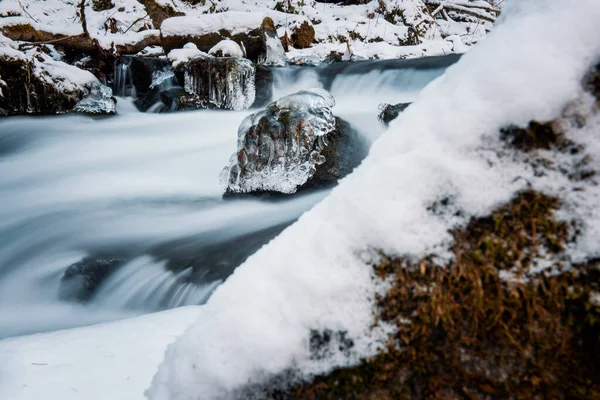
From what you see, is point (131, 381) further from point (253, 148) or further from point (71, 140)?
point (71, 140)

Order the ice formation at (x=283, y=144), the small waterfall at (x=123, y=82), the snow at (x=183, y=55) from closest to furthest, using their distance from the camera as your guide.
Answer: the ice formation at (x=283, y=144) → the snow at (x=183, y=55) → the small waterfall at (x=123, y=82)

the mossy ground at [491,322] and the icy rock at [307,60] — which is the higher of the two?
the icy rock at [307,60]

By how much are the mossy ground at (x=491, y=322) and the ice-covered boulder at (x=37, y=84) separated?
26.9 ft

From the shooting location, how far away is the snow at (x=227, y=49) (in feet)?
27.2

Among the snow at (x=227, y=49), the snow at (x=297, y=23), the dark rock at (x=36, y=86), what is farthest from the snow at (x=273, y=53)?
the dark rock at (x=36, y=86)

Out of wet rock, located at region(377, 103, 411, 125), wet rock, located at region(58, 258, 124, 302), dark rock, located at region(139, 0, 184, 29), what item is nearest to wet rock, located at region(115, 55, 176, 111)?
dark rock, located at region(139, 0, 184, 29)

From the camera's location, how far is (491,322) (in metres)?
0.77

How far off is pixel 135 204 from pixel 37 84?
3.90 m

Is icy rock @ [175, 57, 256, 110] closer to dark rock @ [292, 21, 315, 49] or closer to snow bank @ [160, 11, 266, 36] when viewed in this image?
snow bank @ [160, 11, 266, 36]

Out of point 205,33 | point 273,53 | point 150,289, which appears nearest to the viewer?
point 150,289

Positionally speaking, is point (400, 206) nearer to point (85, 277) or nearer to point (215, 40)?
point (85, 277)

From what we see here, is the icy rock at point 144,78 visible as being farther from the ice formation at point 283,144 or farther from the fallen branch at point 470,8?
the fallen branch at point 470,8

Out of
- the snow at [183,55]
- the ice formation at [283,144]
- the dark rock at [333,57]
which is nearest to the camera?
the ice formation at [283,144]

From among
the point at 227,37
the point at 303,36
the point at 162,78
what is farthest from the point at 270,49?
the point at 303,36
